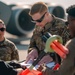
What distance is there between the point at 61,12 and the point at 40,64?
17.0m

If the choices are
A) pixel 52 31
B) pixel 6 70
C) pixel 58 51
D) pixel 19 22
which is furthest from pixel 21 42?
pixel 58 51

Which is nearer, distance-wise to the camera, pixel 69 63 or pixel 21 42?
pixel 69 63

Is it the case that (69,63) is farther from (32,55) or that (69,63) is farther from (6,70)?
(32,55)

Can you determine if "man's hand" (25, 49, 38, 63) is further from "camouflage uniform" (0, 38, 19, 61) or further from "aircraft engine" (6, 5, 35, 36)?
"aircraft engine" (6, 5, 35, 36)

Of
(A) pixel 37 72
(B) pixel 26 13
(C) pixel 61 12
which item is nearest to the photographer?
(A) pixel 37 72

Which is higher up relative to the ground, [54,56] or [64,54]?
[64,54]

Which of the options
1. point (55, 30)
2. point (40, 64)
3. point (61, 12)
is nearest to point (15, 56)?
point (55, 30)

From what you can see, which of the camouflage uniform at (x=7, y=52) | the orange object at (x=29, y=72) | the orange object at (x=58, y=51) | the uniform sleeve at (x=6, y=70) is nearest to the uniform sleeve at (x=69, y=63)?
the orange object at (x=58, y=51)

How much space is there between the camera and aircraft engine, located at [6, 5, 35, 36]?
20.3 metres

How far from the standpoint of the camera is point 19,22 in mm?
20719

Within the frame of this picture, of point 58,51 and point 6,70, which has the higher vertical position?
point 58,51

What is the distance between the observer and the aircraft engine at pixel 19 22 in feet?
66.7

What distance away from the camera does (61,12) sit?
2320 centimetres

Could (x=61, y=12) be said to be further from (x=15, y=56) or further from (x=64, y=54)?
(x=64, y=54)
